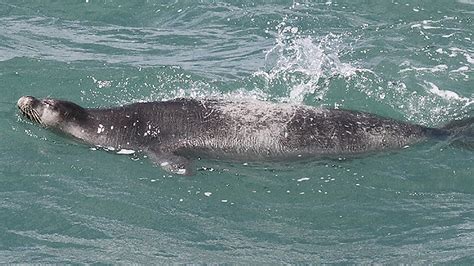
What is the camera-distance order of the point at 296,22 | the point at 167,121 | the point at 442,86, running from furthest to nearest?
the point at 296,22 < the point at 442,86 < the point at 167,121

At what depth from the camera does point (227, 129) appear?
10562 mm

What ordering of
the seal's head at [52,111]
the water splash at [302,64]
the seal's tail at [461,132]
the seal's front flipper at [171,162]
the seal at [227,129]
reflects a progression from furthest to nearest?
1. the water splash at [302,64]
2. the seal's head at [52,111]
3. the seal's tail at [461,132]
4. the seal at [227,129]
5. the seal's front flipper at [171,162]

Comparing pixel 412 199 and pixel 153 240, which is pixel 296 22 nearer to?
pixel 412 199

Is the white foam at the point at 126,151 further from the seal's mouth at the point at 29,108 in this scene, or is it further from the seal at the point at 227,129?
the seal's mouth at the point at 29,108

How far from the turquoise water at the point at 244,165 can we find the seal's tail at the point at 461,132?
0.14 meters

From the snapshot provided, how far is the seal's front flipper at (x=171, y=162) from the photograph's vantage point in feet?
32.3

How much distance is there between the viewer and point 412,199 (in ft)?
30.7

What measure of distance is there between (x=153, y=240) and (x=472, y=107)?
5933 millimetres

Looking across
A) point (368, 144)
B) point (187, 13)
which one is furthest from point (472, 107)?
point (187, 13)

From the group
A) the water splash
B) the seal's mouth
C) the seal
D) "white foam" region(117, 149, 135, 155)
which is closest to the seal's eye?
the seal

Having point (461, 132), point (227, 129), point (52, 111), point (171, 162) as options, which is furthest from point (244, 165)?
point (461, 132)

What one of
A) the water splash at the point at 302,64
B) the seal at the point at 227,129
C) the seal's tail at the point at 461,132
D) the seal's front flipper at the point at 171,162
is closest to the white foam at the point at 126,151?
the seal at the point at 227,129

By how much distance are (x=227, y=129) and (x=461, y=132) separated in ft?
9.72

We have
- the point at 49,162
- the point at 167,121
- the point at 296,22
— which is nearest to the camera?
the point at 49,162
